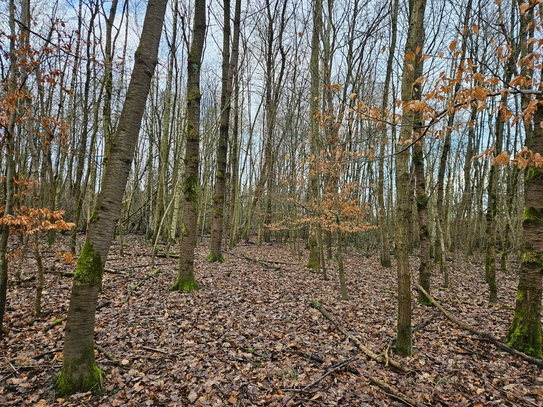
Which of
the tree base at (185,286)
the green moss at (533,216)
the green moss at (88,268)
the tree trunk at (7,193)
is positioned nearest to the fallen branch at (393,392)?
the green moss at (533,216)

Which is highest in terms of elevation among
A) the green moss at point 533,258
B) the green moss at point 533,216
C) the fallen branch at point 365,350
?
the green moss at point 533,216

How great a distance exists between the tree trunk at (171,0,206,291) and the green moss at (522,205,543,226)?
22.4ft

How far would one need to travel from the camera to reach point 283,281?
963 cm

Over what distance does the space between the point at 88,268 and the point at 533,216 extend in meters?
6.68

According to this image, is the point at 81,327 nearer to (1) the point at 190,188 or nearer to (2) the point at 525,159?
(1) the point at 190,188

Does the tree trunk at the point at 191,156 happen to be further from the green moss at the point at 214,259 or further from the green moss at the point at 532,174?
the green moss at the point at 532,174

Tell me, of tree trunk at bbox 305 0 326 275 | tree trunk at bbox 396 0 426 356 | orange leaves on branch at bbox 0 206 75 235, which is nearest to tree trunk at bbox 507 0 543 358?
tree trunk at bbox 396 0 426 356

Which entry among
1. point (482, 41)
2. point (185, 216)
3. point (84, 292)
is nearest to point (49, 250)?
point (185, 216)

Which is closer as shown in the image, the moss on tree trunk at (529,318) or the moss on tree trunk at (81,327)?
the moss on tree trunk at (81,327)

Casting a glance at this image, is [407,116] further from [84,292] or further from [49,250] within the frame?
[49,250]

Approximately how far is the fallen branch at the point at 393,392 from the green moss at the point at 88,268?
3.92 metres

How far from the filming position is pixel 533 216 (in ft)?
15.8

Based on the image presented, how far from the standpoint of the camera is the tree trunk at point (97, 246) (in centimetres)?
347

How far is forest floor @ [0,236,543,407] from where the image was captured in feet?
12.2
